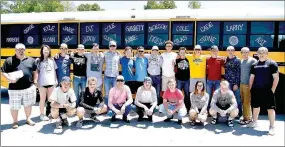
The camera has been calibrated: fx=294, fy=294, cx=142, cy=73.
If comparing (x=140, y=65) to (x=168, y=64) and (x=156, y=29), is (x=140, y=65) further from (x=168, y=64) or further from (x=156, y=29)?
(x=156, y=29)

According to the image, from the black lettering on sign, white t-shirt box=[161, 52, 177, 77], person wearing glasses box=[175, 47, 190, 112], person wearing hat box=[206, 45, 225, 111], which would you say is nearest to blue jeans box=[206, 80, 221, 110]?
person wearing hat box=[206, 45, 225, 111]

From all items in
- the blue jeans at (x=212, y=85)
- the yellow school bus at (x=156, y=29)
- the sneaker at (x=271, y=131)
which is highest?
the yellow school bus at (x=156, y=29)

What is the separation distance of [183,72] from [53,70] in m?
3.27

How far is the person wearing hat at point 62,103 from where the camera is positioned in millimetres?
6508

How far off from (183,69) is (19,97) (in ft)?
13.0

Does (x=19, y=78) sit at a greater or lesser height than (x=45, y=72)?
lesser

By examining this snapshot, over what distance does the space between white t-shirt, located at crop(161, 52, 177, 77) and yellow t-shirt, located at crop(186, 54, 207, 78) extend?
0.49 m

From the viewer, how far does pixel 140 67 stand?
307 inches

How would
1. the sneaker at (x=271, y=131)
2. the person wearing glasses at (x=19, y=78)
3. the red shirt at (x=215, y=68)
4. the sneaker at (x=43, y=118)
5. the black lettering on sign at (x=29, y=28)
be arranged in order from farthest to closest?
the black lettering on sign at (x=29, y=28) < the red shirt at (x=215, y=68) < the sneaker at (x=43, y=118) < the person wearing glasses at (x=19, y=78) < the sneaker at (x=271, y=131)

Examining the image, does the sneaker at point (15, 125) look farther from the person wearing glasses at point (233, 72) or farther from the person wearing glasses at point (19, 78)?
the person wearing glasses at point (233, 72)

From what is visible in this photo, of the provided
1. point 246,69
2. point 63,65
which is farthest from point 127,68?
point 246,69

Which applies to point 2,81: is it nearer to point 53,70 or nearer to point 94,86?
point 53,70

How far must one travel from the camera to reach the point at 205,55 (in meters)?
8.09

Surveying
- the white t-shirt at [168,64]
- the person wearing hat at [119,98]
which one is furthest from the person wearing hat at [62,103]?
the white t-shirt at [168,64]
